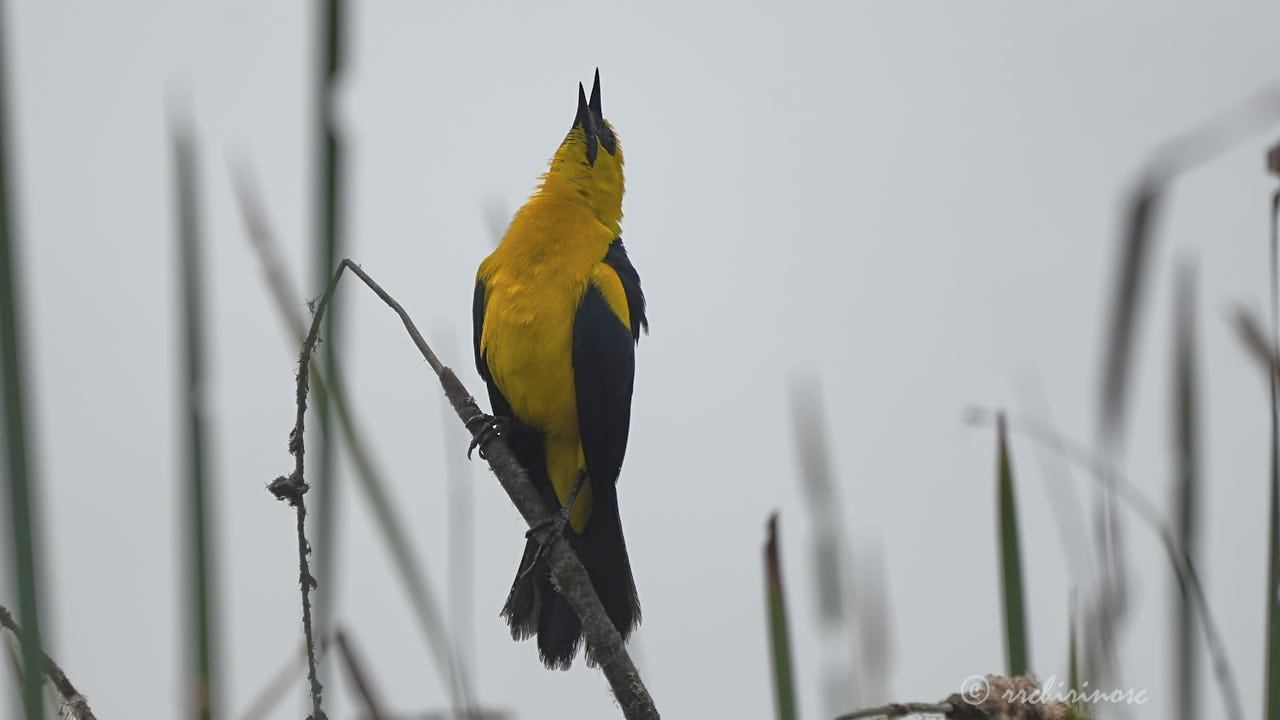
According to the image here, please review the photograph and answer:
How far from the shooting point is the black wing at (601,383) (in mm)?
3982

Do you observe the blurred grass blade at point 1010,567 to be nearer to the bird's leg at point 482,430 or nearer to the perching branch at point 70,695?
the perching branch at point 70,695

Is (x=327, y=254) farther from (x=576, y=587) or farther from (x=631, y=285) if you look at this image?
(x=631, y=285)

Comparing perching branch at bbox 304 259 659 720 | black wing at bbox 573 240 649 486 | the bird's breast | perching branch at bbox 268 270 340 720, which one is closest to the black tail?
black wing at bbox 573 240 649 486

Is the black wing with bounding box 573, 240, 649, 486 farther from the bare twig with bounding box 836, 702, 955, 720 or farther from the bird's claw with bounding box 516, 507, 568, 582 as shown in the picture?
the bare twig with bounding box 836, 702, 955, 720

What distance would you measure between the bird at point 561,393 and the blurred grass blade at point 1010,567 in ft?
7.90

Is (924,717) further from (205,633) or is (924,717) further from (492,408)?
(492,408)

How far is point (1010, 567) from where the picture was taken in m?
1.35

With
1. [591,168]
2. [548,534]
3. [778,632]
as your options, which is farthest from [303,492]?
[591,168]

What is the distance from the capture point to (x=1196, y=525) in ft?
3.68

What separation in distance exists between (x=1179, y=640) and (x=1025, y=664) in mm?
298

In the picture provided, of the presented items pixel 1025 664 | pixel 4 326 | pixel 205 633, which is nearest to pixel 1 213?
pixel 4 326

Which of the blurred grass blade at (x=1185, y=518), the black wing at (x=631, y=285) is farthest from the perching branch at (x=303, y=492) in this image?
the black wing at (x=631, y=285)

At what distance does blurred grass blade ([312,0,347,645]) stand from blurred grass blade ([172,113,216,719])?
94 millimetres

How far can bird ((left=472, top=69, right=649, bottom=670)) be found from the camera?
380cm
